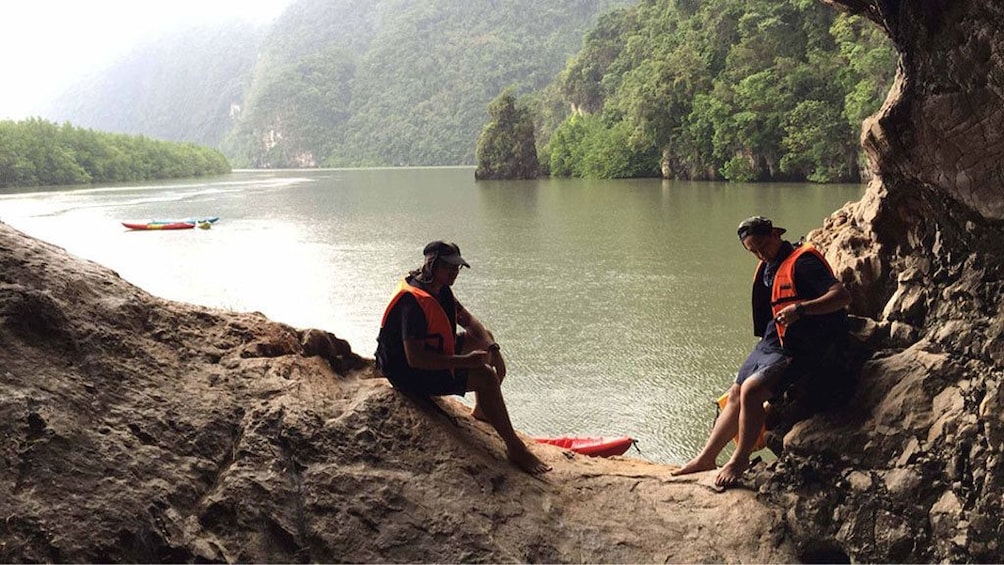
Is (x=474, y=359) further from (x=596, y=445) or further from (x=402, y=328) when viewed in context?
(x=596, y=445)

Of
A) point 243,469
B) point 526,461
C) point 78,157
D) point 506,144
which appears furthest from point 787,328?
point 78,157

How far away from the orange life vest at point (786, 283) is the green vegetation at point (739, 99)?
33722 millimetres

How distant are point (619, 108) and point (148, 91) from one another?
17310cm

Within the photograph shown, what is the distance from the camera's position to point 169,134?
18488cm

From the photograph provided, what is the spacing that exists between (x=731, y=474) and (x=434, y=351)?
154cm

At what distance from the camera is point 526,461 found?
12.0 ft

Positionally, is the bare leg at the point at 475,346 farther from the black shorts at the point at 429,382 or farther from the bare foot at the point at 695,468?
the bare foot at the point at 695,468

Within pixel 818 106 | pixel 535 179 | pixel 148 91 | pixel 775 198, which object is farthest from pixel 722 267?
pixel 148 91

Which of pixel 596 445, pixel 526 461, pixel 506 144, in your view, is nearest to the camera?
pixel 526 461

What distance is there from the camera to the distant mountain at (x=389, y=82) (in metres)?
133

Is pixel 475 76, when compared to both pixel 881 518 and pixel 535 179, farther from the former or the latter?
pixel 881 518

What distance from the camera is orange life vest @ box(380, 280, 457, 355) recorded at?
3514 mm

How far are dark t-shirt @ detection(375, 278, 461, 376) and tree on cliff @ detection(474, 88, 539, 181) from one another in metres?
58.3

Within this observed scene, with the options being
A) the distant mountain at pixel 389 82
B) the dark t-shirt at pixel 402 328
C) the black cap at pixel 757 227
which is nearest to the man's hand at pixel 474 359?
the dark t-shirt at pixel 402 328
